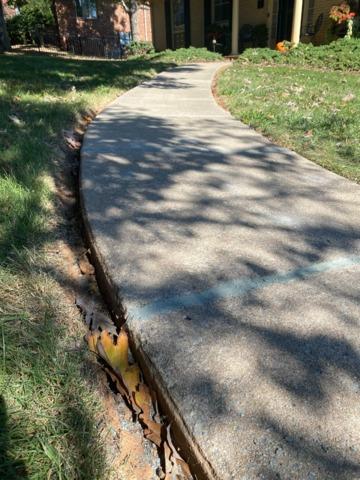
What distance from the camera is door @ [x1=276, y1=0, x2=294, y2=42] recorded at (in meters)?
18.3

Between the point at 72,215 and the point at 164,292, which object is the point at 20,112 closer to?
the point at 72,215

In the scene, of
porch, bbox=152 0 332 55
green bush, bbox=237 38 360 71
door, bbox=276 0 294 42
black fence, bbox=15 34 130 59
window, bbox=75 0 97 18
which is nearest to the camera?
green bush, bbox=237 38 360 71

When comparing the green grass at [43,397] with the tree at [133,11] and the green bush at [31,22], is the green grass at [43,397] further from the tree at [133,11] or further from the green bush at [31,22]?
the green bush at [31,22]

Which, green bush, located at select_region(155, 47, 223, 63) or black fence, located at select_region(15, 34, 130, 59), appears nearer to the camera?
green bush, located at select_region(155, 47, 223, 63)

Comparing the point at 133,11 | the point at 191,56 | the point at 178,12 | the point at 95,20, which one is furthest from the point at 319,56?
the point at 95,20

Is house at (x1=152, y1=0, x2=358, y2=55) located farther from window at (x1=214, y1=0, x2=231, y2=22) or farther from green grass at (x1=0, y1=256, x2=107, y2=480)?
green grass at (x1=0, y1=256, x2=107, y2=480)

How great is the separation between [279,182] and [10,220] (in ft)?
6.96

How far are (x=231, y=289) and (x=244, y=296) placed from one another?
0.08m

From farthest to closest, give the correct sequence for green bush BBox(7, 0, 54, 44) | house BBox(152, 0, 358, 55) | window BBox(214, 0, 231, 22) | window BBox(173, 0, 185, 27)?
green bush BBox(7, 0, 54, 44), window BBox(173, 0, 185, 27), window BBox(214, 0, 231, 22), house BBox(152, 0, 358, 55)

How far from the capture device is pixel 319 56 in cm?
1274


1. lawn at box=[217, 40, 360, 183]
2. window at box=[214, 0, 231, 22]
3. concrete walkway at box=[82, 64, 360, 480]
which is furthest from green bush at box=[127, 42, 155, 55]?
concrete walkway at box=[82, 64, 360, 480]

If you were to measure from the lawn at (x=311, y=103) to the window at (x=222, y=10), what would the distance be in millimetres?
9544

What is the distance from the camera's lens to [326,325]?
5.56ft

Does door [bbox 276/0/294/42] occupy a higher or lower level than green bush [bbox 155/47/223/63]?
higher
